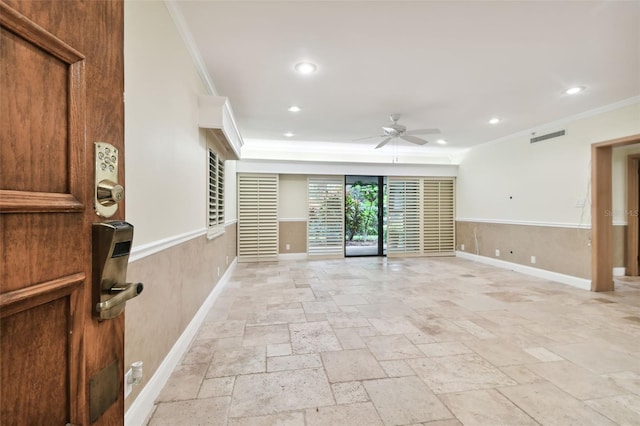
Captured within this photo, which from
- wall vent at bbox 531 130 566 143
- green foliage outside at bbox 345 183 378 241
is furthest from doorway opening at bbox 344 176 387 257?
wall vent at bbox 531 130 566 143

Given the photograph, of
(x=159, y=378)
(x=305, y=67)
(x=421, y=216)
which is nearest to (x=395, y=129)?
(x=305, y=67)

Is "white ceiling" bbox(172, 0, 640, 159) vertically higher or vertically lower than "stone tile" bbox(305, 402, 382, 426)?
higher

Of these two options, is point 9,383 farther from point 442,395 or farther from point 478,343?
point 478,343

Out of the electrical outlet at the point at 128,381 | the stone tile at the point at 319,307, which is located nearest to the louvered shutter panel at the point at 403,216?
the stone tile at the point at 319,307

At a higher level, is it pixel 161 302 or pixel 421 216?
pixel 421 216

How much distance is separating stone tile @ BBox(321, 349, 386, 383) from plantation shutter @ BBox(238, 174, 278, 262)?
13.7 ft

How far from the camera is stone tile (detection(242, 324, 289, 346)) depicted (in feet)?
8.34

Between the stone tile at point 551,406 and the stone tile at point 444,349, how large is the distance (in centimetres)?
49

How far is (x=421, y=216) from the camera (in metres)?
7.07

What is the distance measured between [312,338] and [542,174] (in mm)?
4795

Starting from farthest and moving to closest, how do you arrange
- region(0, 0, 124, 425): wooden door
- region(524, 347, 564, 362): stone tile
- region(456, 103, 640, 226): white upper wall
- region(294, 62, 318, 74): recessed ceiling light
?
region(456, 103, 640, 226): white upper wall, region(294, 62, 318, 74): recessed ceiling light, region(524, 347, 564, 362): stone tile, region(0, 0, 124, 425): wooden door

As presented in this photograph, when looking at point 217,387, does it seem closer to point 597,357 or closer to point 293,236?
point 597,357

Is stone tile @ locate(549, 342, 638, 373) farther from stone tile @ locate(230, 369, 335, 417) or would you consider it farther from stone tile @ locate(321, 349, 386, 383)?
stone tile @ locate(230, 369, 335, 417)

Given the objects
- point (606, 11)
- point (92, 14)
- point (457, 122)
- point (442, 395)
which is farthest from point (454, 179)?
point (92, 14)
